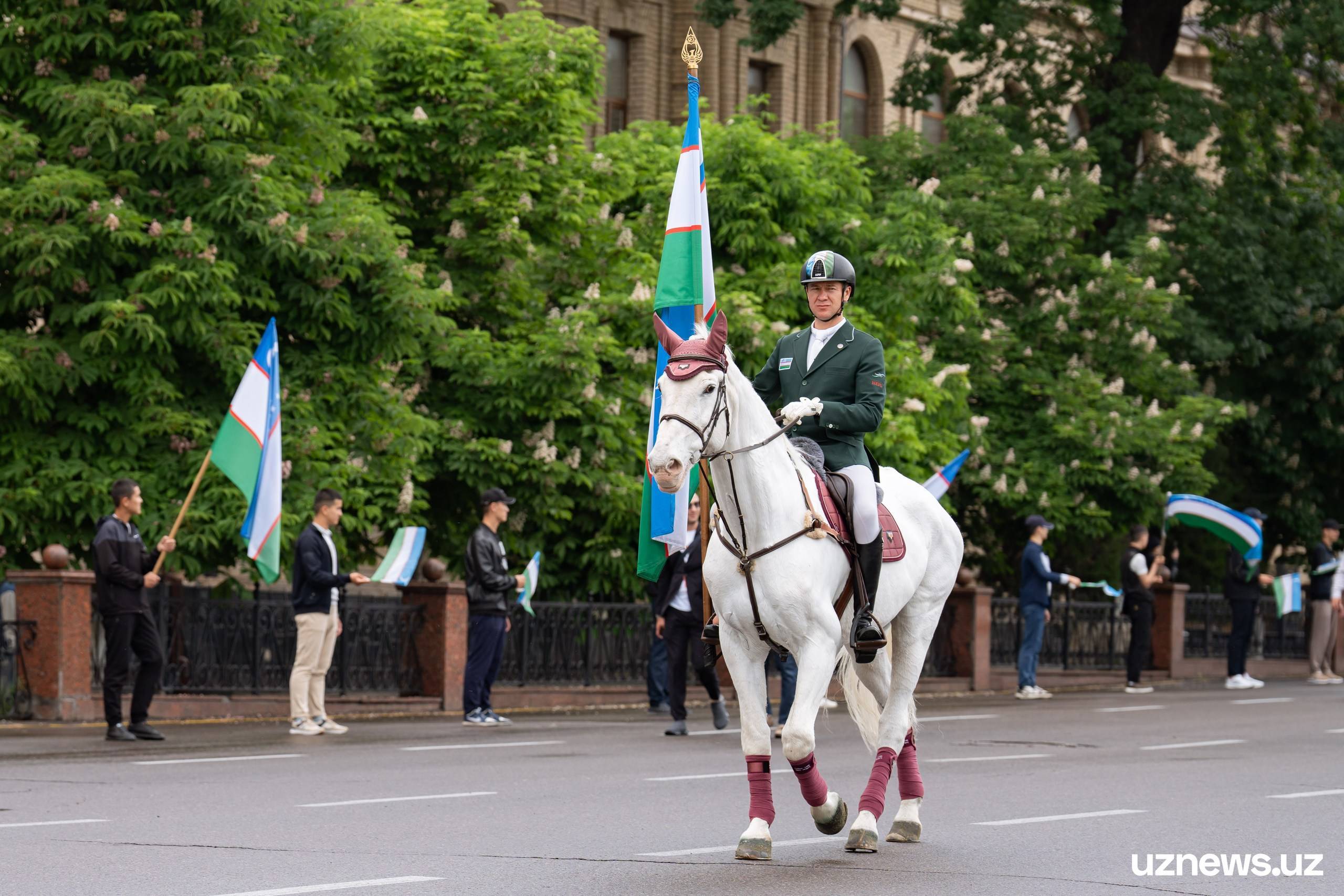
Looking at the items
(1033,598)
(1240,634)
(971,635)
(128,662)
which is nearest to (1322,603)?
(1240,634)

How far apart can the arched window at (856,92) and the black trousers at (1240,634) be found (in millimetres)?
17414

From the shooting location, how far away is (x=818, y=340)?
392 inches

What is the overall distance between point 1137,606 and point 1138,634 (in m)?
0.40

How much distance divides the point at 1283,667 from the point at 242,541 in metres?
21.7

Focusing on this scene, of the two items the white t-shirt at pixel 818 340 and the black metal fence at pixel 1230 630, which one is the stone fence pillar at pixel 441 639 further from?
the black metal fence at pixel 1230 630

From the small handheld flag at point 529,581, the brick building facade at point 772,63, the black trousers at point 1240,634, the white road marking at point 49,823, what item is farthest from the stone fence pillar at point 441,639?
the brick building facade at point 772,63

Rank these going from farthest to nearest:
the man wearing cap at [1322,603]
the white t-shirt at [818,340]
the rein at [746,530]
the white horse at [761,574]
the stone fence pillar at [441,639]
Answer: the man wearing cap at [1322,603] < the stone fence pillar at [441,639] < the white t-shirt at [818,340] < the rein at [746,530] < the white horse at [761,574]

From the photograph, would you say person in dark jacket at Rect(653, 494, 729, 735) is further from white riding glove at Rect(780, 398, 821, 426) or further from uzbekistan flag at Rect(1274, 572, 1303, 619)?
uzbekistan flag at Rect(1274, 572, 1303, 619)

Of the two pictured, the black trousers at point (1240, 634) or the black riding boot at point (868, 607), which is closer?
the black riding boot at point (868, 607)

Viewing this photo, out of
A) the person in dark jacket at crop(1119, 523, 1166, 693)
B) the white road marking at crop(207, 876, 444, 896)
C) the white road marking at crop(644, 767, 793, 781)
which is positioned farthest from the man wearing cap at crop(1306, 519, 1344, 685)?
the white road marking at crop(207, 876, 444, 896)

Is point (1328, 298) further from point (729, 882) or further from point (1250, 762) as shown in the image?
point (729, 882)

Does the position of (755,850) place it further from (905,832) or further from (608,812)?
(608,812)

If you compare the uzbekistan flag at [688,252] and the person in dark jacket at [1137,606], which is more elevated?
the uzbekistan flag at [688,252]

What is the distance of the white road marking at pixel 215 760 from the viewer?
14875 millimetres
